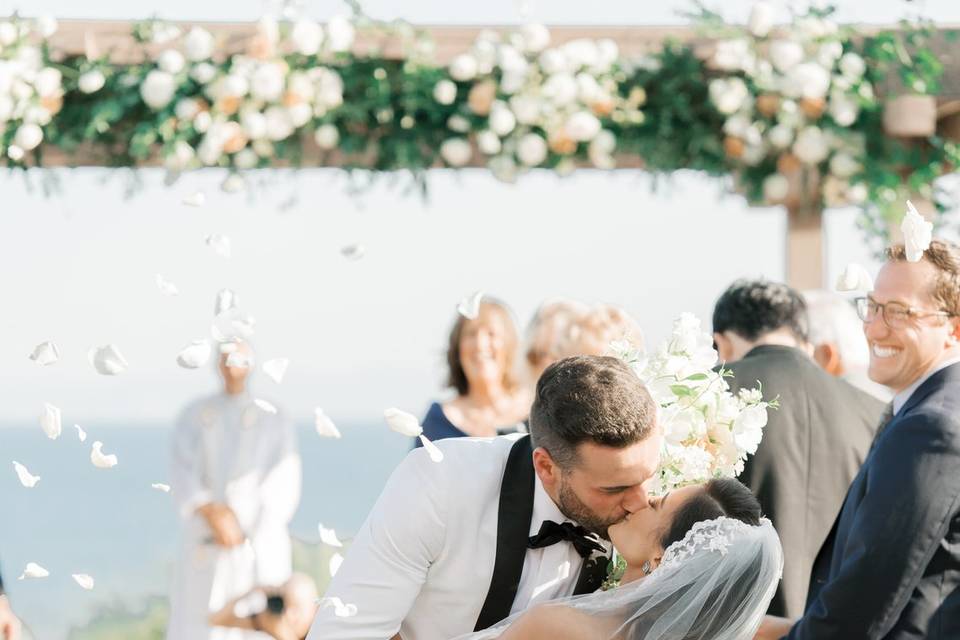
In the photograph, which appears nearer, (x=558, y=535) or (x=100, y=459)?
(x=558, y=535)

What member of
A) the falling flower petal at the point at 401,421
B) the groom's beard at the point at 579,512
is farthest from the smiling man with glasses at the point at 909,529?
the falling flower petal at the point at 401,421

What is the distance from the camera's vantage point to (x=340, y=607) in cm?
232

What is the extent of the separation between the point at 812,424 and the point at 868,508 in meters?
0.95

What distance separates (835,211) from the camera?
227 inches

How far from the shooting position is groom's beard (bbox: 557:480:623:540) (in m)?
2.28

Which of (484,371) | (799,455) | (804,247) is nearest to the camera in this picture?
(799,455)

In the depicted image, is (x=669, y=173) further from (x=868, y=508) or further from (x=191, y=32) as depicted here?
(x=868, y=508)

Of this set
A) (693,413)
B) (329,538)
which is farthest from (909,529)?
(329,538)

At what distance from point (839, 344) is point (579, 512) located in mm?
2359

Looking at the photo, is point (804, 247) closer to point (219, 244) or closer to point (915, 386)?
point (915, 386)

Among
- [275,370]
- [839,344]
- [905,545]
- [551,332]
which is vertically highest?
[275,370]

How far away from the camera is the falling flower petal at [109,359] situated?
8.23 ft

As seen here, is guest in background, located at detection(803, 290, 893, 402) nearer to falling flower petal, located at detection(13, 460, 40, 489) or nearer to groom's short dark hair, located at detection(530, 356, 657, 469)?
groom's short dark hair, located at detection(530, 356, 657, 469)

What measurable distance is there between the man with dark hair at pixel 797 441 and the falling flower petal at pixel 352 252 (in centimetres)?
140
